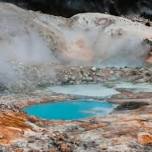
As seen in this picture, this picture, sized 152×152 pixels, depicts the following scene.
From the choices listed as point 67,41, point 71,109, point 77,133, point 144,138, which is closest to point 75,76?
point 67,41

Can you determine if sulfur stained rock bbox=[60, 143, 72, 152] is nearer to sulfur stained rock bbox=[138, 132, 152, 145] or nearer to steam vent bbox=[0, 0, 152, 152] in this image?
steam vent bbox=[0, 0, 152, 152]

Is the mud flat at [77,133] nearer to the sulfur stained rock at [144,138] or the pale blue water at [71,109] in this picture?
the sulfur stained rock at [144,138]

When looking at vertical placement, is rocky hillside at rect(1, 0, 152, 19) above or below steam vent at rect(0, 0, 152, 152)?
above

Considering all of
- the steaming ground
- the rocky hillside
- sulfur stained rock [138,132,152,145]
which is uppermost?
the rocky hillside

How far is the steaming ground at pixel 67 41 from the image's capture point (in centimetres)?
2861

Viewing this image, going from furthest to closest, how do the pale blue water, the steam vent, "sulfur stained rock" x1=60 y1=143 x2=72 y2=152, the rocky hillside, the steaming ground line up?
the rocky hillside, the steaming ground, the pale blue water, the steam vent, "sulfur stained rock" x1=60 y1=143 x2=72 y2=152

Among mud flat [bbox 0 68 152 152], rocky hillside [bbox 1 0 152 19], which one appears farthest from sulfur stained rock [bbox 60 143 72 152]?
rocky hillside [bbox 1 0 152 19]

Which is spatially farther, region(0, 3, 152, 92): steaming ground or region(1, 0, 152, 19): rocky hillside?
region(1, 0, 152, 19): rocky hillside

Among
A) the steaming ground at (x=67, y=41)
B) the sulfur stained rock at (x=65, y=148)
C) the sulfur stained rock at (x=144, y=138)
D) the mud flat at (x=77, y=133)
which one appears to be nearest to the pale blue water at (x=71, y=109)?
the mud flat at (x=77, y=133)

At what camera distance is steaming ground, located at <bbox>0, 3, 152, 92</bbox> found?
1126 inches

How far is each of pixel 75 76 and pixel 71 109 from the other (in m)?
6.88

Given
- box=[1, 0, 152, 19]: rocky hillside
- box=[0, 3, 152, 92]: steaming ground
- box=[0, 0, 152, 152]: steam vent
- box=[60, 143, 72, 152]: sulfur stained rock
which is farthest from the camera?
box=[1, 0, 152, 19]: rocky hillside

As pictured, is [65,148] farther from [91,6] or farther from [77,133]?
[91,6]

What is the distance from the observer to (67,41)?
104 feet
